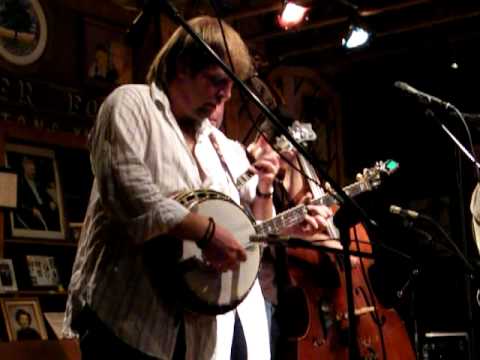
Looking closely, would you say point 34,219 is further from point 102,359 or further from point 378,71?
point 378,71

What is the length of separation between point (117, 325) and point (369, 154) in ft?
14.5

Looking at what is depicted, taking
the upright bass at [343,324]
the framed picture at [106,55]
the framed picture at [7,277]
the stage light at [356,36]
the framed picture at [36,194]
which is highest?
the framed picture at [106,55]

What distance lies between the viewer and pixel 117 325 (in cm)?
187

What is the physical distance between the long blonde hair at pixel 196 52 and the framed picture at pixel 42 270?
2.12 m

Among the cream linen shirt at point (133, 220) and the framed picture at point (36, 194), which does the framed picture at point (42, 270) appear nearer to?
the framed picture at point (36, 194)

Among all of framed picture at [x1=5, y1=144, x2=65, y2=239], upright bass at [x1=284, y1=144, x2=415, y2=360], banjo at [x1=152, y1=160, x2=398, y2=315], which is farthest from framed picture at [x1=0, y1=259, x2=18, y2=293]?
banjo at [x1=152, y1=160, x2=398, y2=315]

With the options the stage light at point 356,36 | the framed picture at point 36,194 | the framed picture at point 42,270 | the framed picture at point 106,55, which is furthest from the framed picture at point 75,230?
the stage light at point 356,36

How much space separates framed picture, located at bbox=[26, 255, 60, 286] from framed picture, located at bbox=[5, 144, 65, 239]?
0.37 ft

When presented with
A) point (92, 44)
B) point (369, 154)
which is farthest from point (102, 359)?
point (369, 154)

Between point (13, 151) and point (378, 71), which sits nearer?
point (13, 151)

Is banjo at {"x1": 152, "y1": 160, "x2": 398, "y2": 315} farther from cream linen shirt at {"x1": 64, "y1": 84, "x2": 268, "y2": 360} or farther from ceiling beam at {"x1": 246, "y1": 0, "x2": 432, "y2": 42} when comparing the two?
ceiling beam at {"x1": 246, "y1": 0, "x2": 432, "y2": 42}

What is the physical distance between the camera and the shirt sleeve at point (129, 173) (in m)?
1.86

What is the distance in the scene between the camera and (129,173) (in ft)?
6.25

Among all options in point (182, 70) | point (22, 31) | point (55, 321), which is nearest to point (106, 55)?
point (22, 31)
